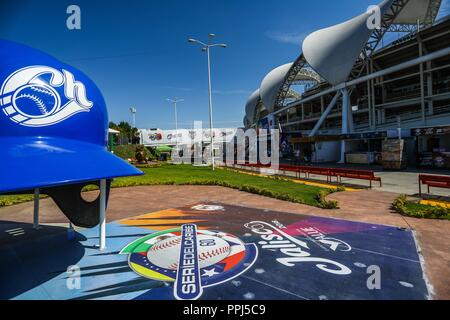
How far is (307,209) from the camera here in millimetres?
9680

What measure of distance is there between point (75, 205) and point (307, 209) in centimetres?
751

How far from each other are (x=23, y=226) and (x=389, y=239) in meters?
10.3

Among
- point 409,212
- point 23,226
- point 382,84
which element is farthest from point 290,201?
point 382,84

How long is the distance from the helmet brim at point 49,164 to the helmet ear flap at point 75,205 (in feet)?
6.89

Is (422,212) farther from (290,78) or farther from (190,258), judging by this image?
(290,78)

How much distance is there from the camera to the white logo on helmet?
146 inches

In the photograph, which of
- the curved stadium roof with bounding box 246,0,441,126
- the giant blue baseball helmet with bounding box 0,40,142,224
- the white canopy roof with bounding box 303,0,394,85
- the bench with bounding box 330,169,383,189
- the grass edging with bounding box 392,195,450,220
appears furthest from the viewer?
the white canopy roof with bounding box 303,0,394,85

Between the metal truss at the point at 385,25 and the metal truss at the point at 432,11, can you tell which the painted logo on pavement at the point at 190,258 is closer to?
the metal truss at the point at 385,25

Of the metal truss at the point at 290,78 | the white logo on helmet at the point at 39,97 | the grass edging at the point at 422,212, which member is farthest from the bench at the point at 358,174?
the metal truss at the point at 290,78

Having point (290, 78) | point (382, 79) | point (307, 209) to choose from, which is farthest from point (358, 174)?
point (290, 78)

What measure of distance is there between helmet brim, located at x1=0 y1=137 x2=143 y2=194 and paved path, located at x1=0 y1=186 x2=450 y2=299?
4.57m

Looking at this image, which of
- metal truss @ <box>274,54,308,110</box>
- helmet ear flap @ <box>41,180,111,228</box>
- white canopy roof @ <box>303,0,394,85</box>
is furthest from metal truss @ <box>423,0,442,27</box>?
helmet ear flap @ <box>41,180,111,228</box>

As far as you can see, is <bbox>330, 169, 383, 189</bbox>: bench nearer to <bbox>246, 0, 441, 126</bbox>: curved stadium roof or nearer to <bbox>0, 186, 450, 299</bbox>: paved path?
<bbox>0, 186, 450, 299</bbox>: paved path
